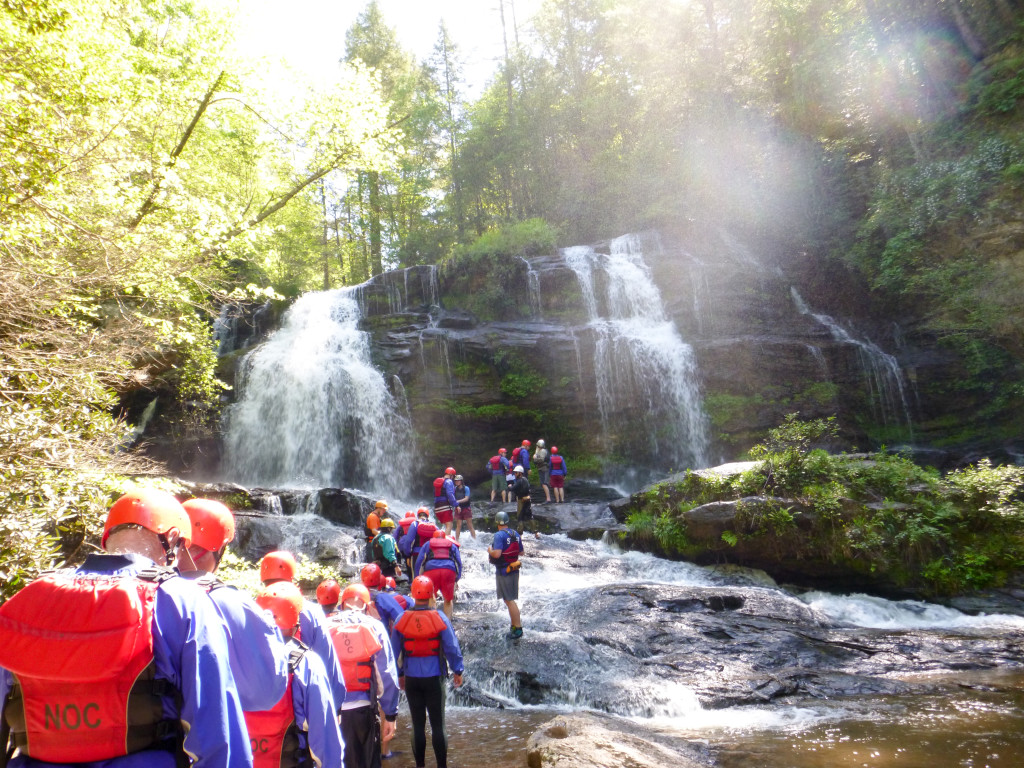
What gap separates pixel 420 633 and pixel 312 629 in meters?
2.19

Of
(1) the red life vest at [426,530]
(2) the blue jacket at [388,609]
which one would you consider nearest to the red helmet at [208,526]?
(2) the blue jacket at [388,609]

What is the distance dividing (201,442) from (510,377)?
35.1 feet

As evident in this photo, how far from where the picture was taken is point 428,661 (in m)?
5.18

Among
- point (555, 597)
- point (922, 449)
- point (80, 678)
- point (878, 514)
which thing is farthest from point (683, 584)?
point (922, 449)

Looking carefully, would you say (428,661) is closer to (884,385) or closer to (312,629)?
(312,629)

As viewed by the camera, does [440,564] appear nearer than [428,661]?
No

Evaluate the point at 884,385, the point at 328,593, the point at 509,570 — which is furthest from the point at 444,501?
the point at 884,385

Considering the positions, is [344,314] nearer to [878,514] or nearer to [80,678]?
[878,514]

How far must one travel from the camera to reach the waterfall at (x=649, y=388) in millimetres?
20125

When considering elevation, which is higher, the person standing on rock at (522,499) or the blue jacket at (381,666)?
the person standing on rock at (522,499)

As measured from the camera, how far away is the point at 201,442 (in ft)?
64.8

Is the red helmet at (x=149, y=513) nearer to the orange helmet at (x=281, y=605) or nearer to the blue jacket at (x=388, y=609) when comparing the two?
the orange helmet at (x=281, y=605)

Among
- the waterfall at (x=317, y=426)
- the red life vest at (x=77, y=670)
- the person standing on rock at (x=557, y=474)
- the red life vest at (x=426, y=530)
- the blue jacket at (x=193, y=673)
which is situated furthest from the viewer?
the waterfall at (x=317, y=426)

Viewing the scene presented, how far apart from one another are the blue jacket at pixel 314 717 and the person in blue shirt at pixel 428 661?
8.57 ft
